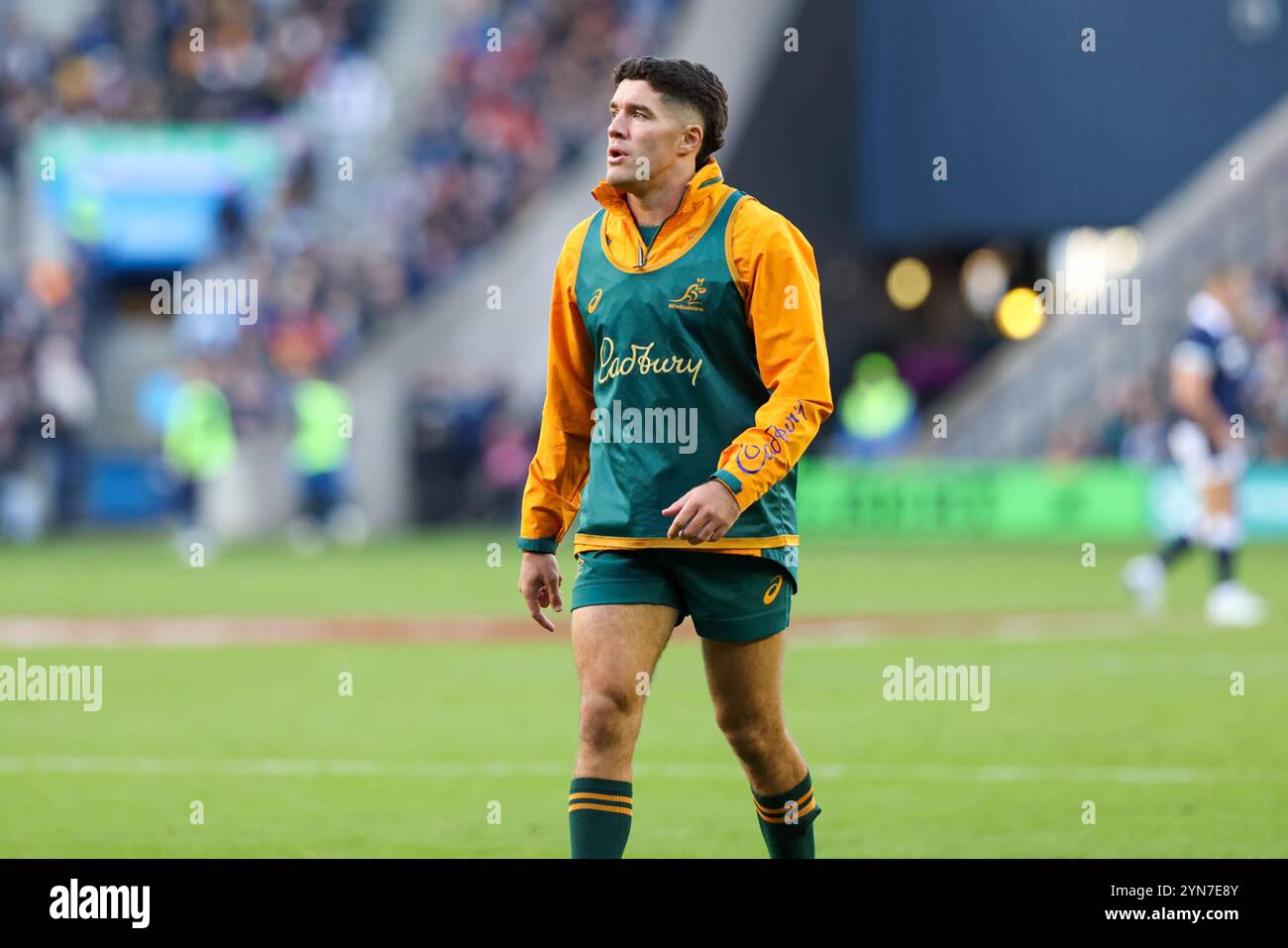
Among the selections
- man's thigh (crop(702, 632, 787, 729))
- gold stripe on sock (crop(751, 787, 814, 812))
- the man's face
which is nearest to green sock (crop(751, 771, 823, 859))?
gold stripe on sock (crop(751, 787, 814, 812))

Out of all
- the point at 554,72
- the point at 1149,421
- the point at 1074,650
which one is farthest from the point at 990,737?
the point at 554,72

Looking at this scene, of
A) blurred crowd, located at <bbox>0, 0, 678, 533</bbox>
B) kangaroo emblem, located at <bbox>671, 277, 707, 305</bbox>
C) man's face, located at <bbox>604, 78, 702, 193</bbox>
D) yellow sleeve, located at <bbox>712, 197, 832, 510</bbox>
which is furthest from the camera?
blurred crowd, located at <bbox>0, 0, 678, 533</bbox>

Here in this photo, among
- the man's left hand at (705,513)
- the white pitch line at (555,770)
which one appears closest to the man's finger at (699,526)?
the man's left hand at (705,513)

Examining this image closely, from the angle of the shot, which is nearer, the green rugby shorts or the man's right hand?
the green rugby shorts

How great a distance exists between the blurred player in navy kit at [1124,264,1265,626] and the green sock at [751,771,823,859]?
34.9 ft

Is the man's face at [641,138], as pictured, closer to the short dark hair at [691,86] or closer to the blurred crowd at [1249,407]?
the short dark hair at [691,86]

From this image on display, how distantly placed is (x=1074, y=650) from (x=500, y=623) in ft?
15.9

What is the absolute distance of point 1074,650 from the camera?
50.8 ft

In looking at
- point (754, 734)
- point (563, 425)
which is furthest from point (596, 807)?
point (563, 425)

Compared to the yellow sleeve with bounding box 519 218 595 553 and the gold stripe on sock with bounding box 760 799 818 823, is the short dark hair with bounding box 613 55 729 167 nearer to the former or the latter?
the yellow sleeve with bounding box 519 218 595 553

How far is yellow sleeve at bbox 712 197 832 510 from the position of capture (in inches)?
246

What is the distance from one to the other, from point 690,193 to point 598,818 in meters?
1.85

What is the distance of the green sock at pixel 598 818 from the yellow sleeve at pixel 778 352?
91 centimetres
